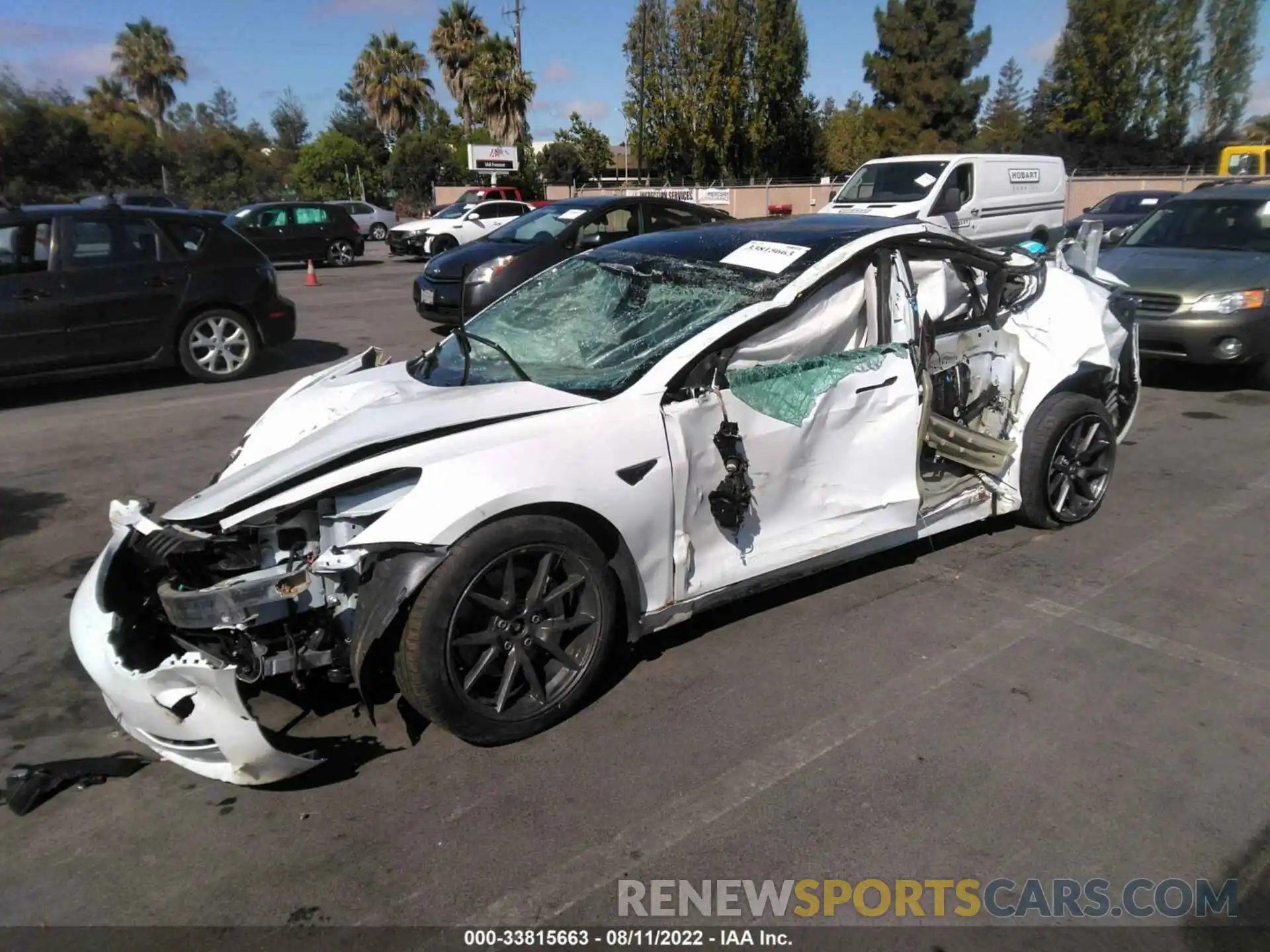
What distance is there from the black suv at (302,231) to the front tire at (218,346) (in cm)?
1320

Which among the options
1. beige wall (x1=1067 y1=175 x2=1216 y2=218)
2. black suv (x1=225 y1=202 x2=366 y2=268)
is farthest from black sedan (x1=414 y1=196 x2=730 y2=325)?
beige wall (x1=1067 y1=175 x2=1216 y2=218)

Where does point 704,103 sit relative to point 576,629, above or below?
above

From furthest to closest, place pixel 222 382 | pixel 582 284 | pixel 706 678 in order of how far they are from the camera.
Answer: pixel 222 382 < pixel 582 284 < pixel 706 678

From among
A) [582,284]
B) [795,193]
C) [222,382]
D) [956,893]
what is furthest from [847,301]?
[795,193]

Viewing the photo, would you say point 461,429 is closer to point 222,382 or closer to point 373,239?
point 222,382

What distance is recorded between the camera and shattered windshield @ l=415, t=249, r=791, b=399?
12.2ft

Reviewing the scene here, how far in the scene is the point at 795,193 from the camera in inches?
1442

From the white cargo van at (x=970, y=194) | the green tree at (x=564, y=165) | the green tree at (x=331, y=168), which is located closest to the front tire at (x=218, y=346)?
the white cargo van at (x=970, y=194)

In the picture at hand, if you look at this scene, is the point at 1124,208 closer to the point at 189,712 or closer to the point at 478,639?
the point at 478,639

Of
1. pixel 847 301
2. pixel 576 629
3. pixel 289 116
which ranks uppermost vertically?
pixel 289 116

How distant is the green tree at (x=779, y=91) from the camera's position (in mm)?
40531

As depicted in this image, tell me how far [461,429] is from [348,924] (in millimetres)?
1570

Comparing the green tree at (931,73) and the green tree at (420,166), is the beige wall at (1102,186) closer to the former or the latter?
the green tree at (931,73)

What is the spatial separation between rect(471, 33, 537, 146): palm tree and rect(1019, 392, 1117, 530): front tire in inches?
1797
